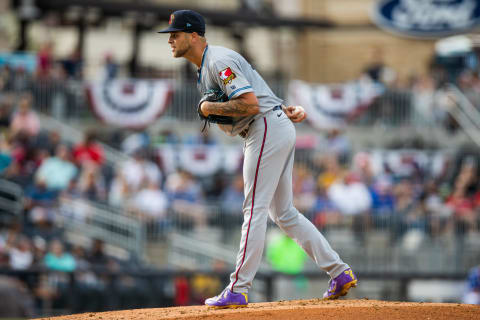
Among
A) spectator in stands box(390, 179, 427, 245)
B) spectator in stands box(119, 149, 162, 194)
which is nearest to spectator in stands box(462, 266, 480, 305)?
spectator in stands box(390, 179, 427, 245)

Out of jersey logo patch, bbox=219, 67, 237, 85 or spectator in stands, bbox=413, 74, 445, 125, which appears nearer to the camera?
jersey logo patch, bbox=219, 67, 237, 85

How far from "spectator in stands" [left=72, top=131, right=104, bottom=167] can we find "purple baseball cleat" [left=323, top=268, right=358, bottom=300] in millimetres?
9205

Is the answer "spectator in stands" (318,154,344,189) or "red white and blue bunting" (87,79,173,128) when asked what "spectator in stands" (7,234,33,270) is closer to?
"red white and blue bunting" (87,79,173,128)

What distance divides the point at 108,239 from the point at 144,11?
349 inches

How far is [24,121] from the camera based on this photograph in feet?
52.2

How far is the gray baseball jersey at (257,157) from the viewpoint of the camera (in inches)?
256

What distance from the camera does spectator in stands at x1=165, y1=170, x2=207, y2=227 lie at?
15133 mm

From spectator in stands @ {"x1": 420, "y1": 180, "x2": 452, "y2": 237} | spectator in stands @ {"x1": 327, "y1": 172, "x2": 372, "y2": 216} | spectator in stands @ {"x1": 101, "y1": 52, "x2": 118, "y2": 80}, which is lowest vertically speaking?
spectator in stands @ {"x1": 420, "y1": 180, "x2": 452, "y2": 237}

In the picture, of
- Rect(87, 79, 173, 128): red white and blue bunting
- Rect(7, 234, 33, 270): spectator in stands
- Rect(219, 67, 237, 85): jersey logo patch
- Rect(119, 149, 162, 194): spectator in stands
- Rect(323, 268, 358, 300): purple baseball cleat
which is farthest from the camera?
Rect(87, 79, 173, 128): red white and blue bunting

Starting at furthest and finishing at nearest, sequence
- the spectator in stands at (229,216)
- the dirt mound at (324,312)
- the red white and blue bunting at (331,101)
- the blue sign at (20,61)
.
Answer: the red white and blue bunting at (331,101)
the blue sign at (20,61)
the spectator in stands at (229,216)
the dirt mound at (324,312)

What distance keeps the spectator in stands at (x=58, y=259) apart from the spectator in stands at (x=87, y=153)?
2224 millimetres

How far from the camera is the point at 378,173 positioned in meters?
16.9

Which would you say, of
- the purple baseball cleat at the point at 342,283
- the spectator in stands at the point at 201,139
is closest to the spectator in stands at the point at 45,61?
the spectator in stands at the point at 201,139

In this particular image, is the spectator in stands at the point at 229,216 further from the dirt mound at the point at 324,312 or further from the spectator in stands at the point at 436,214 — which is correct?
the dirt mound at the point at 324,312
